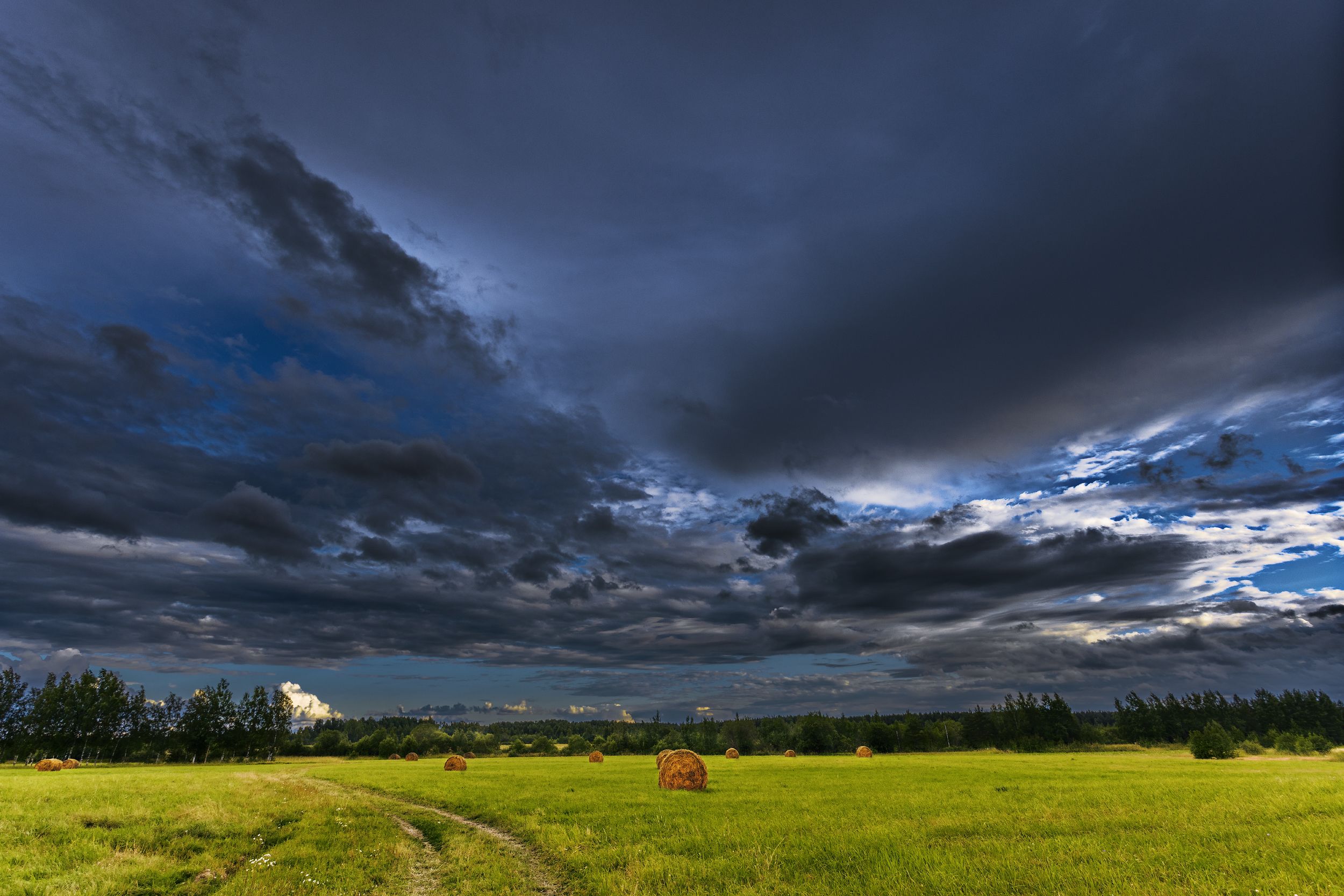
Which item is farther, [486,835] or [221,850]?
[486,835]

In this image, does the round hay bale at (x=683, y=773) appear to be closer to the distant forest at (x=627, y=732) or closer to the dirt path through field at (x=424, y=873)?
the dirt path through field at (x=424, y=873)

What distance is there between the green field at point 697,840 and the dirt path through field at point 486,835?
19 cm

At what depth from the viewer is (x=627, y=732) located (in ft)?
440

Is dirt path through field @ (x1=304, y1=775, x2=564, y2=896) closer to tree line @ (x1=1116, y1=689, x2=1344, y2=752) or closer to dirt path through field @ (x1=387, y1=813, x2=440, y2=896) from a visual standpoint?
dirt path through field @ (x1=387, y1=813, x2=440, y2=896)

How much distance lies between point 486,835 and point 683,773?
54.1ft

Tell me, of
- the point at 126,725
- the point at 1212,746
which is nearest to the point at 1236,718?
the point at 1212,746

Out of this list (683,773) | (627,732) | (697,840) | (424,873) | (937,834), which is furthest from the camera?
(627,732)

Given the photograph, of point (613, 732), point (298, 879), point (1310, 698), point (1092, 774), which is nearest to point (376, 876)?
point (298, 879)

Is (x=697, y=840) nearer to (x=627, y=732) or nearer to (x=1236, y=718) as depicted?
(x=627, y=732)

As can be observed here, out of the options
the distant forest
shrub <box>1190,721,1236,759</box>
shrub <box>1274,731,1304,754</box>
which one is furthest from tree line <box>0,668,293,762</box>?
shrub <box>1274,731,1304,754</box>

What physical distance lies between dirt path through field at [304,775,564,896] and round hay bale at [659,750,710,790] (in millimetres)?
12764

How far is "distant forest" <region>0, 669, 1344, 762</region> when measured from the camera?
98.2m

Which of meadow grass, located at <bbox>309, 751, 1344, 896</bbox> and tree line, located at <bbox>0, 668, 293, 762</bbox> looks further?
tree line, located at <bbox>0, 668, 293, 762</bbox>

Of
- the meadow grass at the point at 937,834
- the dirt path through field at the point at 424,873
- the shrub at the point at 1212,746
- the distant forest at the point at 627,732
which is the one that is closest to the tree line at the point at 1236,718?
the distant forest at the point at 627,732
